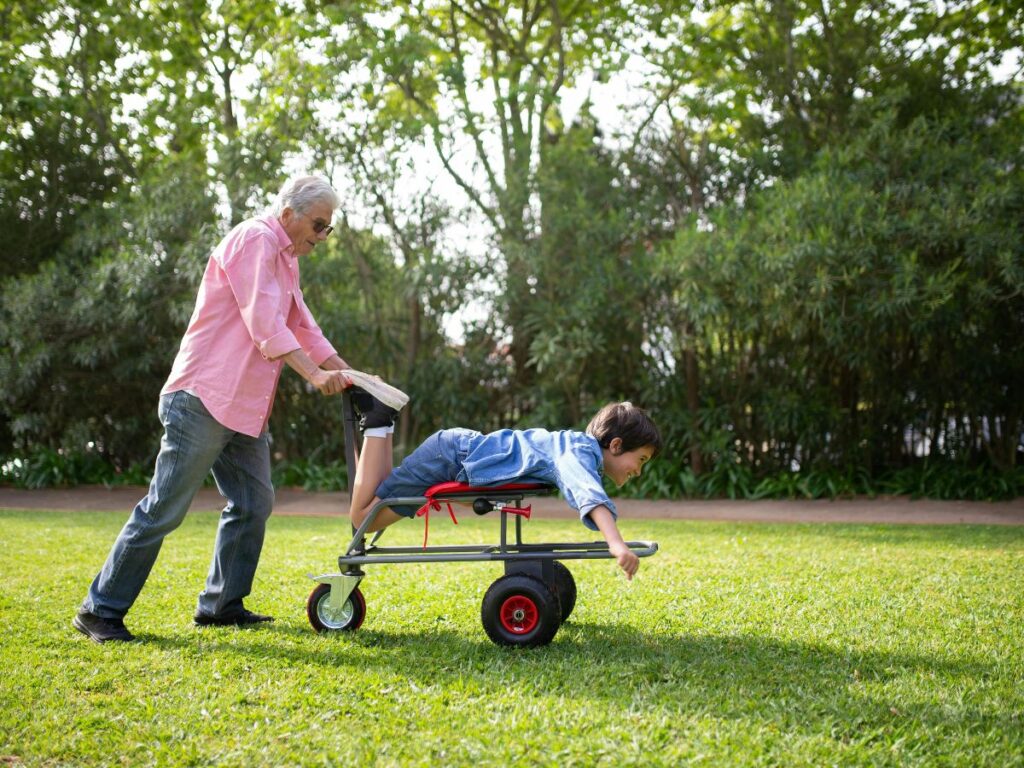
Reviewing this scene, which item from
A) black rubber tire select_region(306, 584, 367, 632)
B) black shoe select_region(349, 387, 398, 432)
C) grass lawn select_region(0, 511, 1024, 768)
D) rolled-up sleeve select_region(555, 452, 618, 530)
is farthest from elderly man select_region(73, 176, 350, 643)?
rolled-up sleeve select_region(555, 452, 618, 530)

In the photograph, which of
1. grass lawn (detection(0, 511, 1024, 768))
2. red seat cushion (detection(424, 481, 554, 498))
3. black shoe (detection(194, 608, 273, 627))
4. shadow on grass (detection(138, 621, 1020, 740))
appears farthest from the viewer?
black shoe (detection(194, 608, 273, 627))

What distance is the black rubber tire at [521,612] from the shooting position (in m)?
3.39

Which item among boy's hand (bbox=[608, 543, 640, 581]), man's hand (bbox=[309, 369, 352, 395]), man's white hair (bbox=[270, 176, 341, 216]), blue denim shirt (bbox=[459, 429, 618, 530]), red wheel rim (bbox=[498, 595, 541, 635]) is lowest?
red wheel rim (bbox=[498, 595, 541, 635])

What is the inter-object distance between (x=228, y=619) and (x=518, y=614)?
1204 millimetres

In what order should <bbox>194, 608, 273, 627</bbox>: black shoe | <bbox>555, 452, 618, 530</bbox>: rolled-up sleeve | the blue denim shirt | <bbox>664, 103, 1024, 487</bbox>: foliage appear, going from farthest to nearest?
<bbox>664, 103, 1024, 487</bbox>: foliage, <bbox>194, 608, 273, 627</bbox>: black shoe, the blue denim shirt, <bbox>555, 452, 618, 530</bbox>: rolled-up sleeve

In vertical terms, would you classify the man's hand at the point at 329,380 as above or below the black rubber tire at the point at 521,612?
above

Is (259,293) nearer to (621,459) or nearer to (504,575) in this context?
(504,575)

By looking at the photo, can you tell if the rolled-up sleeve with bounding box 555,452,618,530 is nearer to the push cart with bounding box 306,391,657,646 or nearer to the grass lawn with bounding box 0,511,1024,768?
the push cart with bounding box 306,391,657,646

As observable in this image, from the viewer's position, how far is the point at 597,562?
5449 mm

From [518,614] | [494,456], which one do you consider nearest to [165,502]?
[494,456]

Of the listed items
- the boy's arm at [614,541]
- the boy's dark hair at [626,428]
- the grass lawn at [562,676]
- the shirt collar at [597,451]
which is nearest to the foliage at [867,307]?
the grass lawn at [562,676]

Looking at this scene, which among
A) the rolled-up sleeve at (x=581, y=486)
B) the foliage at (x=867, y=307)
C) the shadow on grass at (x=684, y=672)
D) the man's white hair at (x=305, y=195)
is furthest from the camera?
the foliage at (x=867, y=307)

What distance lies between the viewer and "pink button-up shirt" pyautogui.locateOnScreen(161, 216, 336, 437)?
3.57 metres

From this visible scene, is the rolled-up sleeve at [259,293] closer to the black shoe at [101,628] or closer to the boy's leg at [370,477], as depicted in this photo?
the boy's leg at [370,477]
